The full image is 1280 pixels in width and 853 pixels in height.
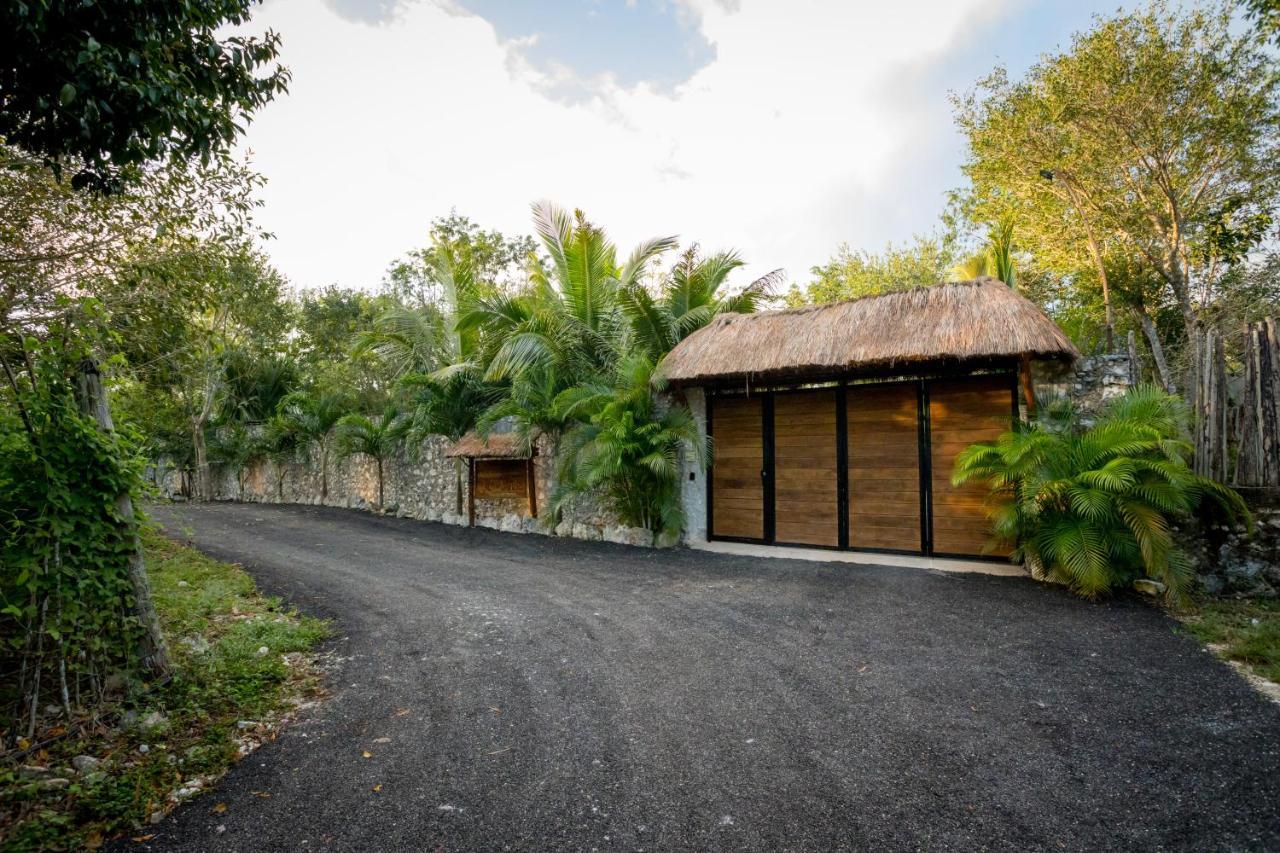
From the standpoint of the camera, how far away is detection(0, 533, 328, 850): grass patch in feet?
7.57

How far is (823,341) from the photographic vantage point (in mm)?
7449

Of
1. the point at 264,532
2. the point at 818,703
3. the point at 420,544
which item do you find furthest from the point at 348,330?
the point at 818,703

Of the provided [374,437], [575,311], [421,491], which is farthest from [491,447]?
[374,437]

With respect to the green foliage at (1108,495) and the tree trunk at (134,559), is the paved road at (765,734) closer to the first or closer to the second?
the green foliage at (1108,495)

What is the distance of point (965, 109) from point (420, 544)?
15.9m

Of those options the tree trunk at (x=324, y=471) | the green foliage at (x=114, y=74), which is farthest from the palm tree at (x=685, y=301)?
the tree trunk at (x=324, y=471)

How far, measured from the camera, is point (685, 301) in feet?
32.4

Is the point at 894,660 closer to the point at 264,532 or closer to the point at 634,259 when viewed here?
the point at 634,259

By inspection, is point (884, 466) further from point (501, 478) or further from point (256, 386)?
point (256, 386)

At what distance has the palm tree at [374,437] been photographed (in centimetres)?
1355

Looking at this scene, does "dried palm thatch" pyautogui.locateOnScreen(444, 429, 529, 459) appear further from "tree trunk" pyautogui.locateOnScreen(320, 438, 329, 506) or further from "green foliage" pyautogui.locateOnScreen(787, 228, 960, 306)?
"green foliage" pyautogui.locateOnScreen(787, 228, 960, 306)

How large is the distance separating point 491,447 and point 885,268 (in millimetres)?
19063

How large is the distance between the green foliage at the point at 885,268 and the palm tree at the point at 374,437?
1532cm

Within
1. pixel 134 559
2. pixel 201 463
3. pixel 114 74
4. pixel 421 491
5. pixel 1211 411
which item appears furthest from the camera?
pixel 201 463
